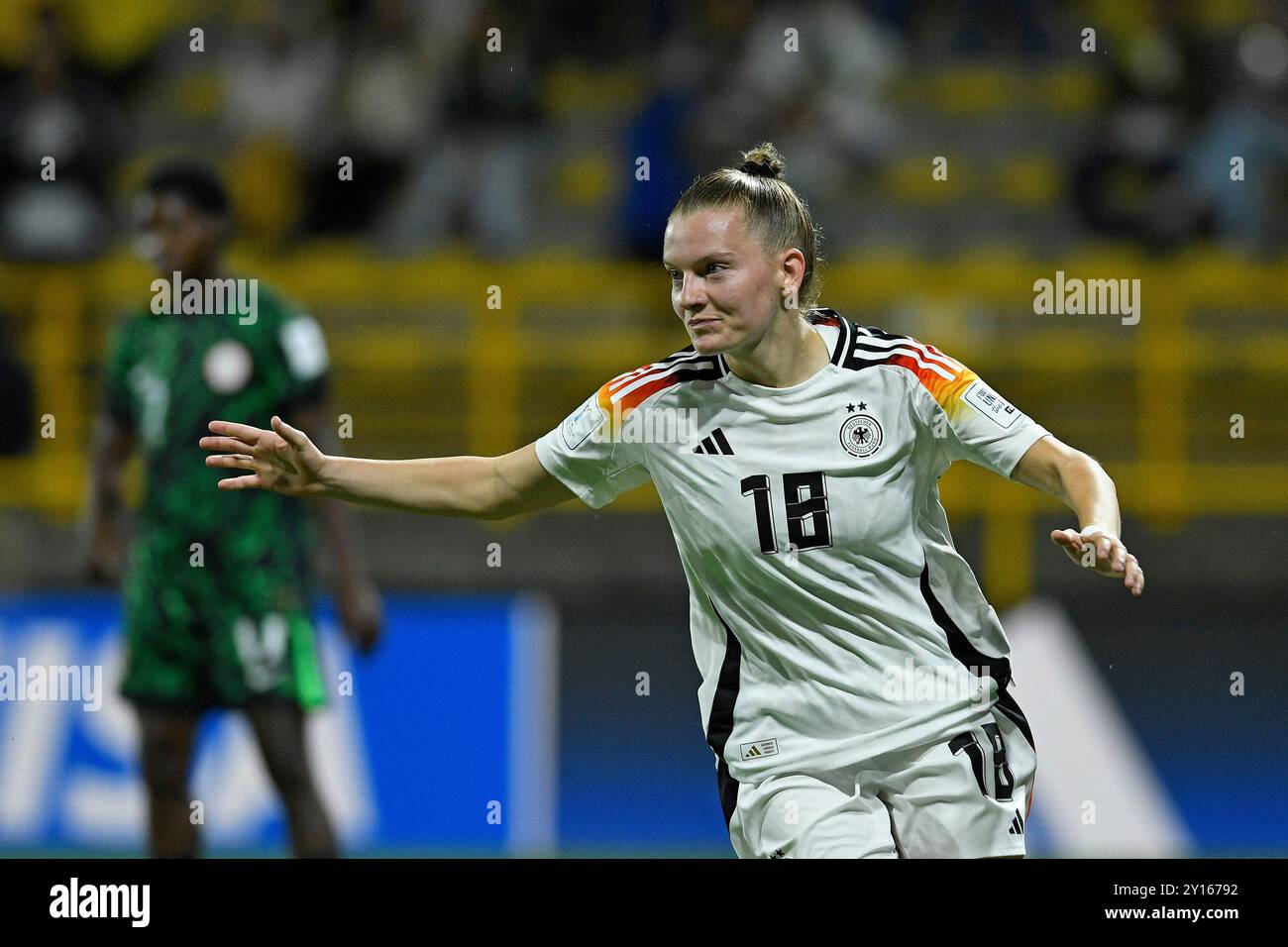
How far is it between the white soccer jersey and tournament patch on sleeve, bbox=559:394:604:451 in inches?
0.6

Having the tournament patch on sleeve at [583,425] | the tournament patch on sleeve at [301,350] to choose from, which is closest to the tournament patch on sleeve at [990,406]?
the tournament patch on sleeve at [583,425]

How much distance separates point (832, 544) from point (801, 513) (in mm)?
83

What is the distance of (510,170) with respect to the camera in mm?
8000

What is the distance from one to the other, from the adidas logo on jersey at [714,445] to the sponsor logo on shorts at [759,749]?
1.82 feet

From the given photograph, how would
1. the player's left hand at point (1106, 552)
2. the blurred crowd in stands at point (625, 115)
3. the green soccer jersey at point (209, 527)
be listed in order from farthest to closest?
the blurred crowd in stands at point (625, 115)
the green soccer jersey at point (209, 527)
the player's left hand at point (1106, 552)

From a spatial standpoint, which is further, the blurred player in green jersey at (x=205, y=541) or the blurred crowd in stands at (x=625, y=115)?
the blurred crowd in stands at (x=625, y=115)

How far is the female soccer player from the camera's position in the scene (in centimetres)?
339

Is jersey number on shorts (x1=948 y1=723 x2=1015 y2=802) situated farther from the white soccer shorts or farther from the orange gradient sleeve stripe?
the orange gradient sleeve stripe

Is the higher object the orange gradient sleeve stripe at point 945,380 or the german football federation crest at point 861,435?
the orange gradient sleeve stripe at point 945,380

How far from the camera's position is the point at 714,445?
11.5 feet

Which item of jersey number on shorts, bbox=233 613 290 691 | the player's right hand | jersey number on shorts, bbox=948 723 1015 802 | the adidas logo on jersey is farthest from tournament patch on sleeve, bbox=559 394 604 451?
jersey number on shorts, bbox=233 613 290 691

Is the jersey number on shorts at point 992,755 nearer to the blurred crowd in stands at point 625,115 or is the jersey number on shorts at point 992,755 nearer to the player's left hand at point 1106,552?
the player's left hand at point 1106,552

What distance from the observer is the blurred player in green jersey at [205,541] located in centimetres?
516
